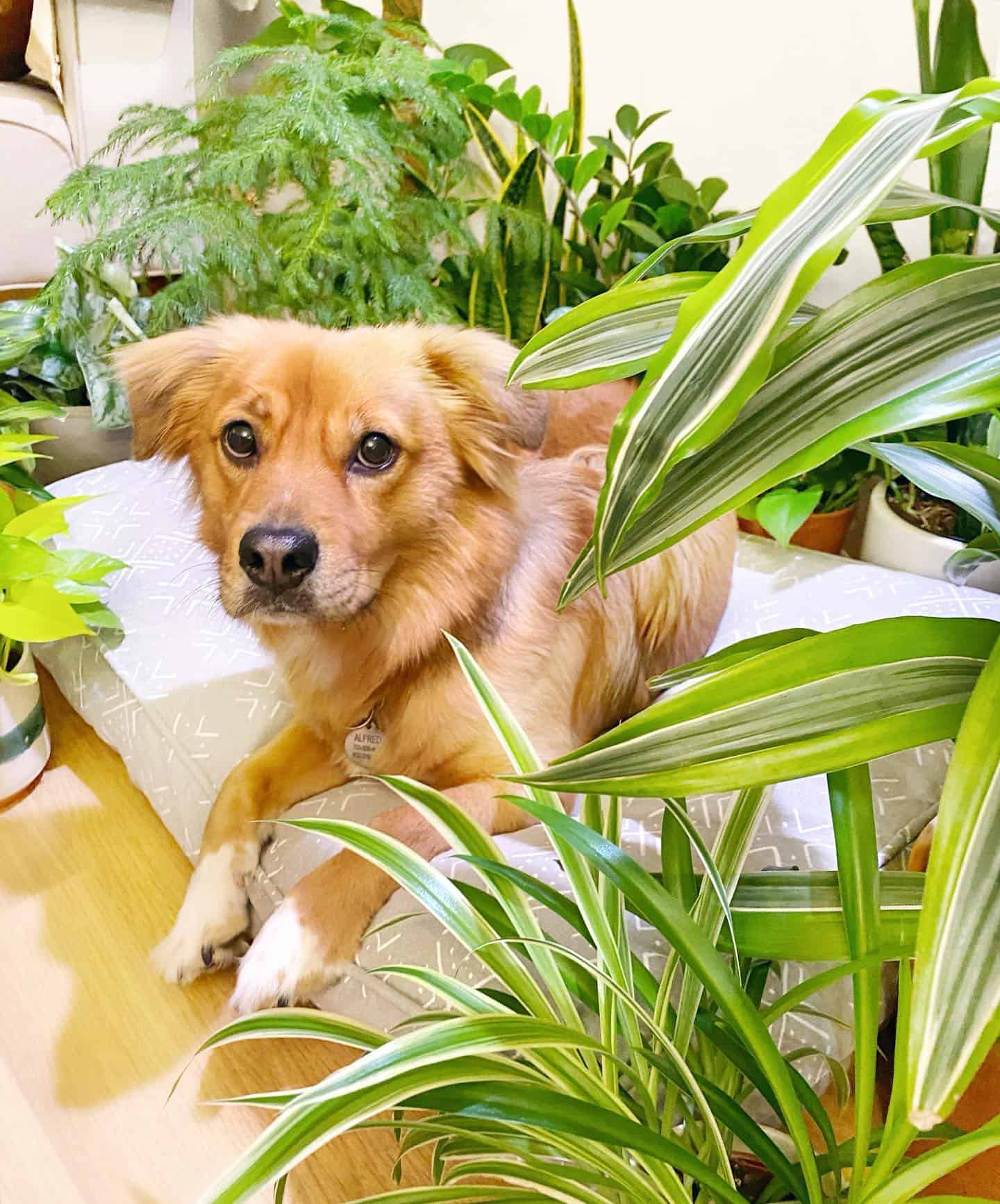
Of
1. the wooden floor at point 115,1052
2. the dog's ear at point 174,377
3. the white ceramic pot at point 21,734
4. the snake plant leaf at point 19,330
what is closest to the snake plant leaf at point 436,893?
the wooden floor at point 115,1052

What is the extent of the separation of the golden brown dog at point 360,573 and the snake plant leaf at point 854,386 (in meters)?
0.63

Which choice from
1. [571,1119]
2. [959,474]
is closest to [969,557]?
[959,474]

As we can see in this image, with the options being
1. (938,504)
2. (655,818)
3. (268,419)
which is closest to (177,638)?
(268,419)

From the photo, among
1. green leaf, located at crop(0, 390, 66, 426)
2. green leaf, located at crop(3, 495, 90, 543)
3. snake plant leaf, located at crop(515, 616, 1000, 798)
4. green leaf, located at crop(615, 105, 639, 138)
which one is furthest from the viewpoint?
green leaf, located at crop(615, 105, 639, 138)

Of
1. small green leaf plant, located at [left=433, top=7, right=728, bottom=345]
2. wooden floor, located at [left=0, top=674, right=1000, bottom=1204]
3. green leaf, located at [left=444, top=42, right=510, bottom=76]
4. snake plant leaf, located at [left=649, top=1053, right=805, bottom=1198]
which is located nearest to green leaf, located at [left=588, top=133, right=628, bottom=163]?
small green leaf plant, located at [left=433, top=7, right=728, bottom=345]

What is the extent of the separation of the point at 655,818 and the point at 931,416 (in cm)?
86

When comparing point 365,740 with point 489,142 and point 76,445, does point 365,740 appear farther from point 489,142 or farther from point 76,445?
point 489,142

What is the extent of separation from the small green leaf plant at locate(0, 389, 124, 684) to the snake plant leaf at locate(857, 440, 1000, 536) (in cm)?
110

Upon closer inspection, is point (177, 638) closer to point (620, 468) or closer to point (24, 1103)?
point (24, 1103)

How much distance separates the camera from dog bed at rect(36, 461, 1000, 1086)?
0.98 meters

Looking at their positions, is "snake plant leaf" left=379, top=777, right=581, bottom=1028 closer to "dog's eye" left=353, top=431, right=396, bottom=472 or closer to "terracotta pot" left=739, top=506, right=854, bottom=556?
"dog's eye" left=353, top=431, right=396, bottom=472

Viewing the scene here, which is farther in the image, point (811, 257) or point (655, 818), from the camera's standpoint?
point (655, 818)

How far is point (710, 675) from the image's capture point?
48 centimetres

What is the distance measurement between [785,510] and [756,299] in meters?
1.39
